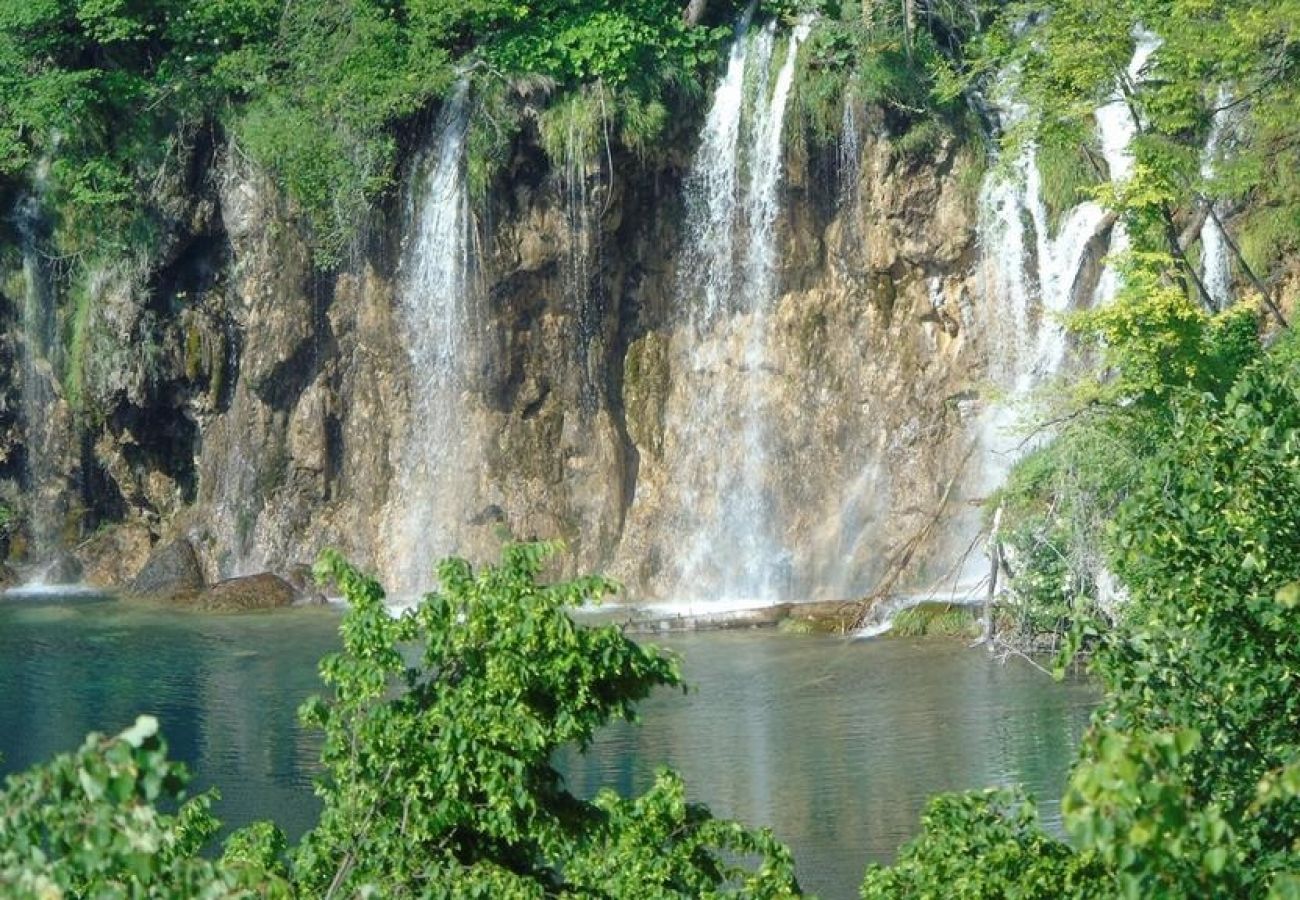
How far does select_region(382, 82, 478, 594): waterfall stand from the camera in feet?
111

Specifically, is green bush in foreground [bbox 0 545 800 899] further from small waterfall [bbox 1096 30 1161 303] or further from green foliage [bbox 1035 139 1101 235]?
green foliage [bbox 1035 139 1101 235]

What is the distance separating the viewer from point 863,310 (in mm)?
32719

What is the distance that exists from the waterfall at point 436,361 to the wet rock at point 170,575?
299 cm

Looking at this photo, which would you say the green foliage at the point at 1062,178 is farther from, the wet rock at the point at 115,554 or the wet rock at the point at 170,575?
the wet rock at the point at 115,554

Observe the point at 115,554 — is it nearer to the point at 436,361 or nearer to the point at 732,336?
the point at 436,361

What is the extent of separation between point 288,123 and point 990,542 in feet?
46.9

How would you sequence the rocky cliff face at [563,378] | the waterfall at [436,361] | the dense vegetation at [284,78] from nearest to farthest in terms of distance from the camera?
the rocky cliff face at [563,378] < the dense vegetation at [284,78] < the waterfall at [436,361]

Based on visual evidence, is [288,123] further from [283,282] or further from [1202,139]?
[1202,139]

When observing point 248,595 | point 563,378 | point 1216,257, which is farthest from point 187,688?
point 1216,257

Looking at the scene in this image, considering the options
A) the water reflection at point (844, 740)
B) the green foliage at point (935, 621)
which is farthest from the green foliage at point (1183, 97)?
the water reflection at point (844, 740)

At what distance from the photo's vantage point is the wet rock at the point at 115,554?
35.9m

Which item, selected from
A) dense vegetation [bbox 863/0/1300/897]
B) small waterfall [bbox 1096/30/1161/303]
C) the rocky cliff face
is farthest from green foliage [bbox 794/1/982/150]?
dense vegetation [bbox 863/0/1300/897]

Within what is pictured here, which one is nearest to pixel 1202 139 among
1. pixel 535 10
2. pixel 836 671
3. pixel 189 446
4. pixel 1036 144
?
pixel 1036 144

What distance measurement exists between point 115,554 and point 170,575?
2527mm
